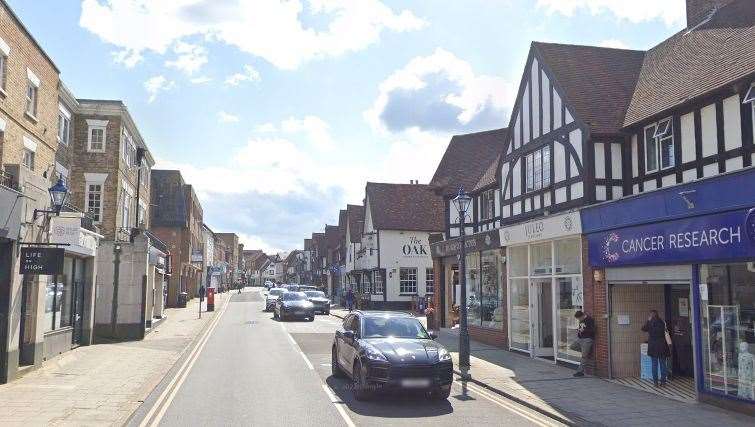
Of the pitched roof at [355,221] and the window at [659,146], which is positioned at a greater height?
the pitched roof at [355,221]

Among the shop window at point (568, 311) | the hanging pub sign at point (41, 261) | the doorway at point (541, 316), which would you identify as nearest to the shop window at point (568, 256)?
the shop window at point (568, 311)

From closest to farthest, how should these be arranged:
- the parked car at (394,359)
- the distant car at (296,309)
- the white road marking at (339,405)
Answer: the white road marking at (339,405), the parked car at (394,359), the distant car at (296,309)

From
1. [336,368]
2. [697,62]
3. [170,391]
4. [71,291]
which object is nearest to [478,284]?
[336,368]

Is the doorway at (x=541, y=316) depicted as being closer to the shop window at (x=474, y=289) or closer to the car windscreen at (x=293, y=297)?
the shop window at (x=474, y=289)

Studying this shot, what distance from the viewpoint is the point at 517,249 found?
20.0 meters

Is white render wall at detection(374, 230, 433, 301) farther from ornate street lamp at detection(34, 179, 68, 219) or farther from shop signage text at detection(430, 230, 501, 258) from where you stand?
ornate street lamp at detection(34, 179, 68, 219)

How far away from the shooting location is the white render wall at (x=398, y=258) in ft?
146

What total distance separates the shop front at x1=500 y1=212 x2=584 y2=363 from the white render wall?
24415mm

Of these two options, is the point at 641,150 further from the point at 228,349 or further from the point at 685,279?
the point at 228,349

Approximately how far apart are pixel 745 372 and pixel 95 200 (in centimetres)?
2584

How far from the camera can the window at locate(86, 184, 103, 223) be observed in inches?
1083

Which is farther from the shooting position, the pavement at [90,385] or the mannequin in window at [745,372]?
the mannequin in window at [745,372]

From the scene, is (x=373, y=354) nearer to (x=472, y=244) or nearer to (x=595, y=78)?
(x=595, y=78)

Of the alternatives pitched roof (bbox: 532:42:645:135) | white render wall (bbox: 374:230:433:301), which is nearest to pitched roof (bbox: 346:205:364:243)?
white render wall (bbox: 374:230:433:301)
